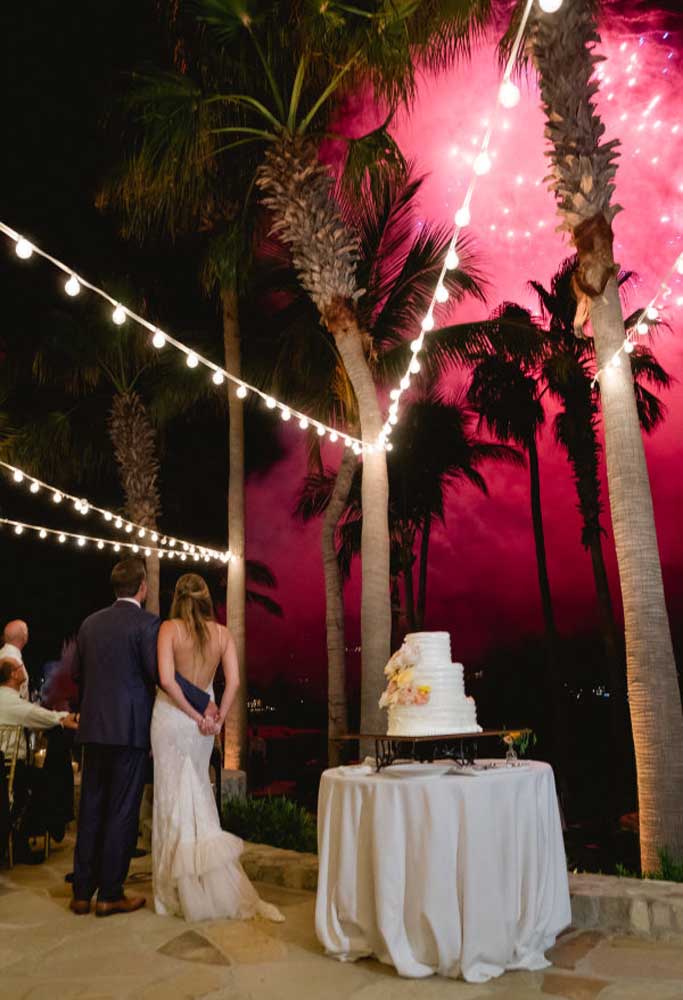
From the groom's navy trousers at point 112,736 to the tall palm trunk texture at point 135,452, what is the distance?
1082 cm

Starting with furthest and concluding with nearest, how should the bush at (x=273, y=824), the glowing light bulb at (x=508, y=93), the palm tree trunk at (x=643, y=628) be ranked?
the bush at (x=273, y=824) < the palm tree trunk at (x=643, y=628) < the glowing light bulb at (x=508, y=93)

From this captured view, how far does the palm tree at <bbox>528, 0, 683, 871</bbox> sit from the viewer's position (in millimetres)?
6340

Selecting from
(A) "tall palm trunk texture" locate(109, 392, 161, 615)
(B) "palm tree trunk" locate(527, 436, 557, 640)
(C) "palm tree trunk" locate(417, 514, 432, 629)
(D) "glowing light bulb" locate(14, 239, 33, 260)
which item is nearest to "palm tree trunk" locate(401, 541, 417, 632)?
(C) "palm tree trunk" locate(417, 514, 432, 629)

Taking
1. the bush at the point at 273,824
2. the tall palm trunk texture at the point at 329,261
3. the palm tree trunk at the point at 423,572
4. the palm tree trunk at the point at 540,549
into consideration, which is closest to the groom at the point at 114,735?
the bush at the point at 273,824

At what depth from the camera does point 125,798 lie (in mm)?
5352

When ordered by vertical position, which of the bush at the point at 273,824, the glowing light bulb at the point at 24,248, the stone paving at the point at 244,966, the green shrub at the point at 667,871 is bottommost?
the stone paving at the point at 244,966

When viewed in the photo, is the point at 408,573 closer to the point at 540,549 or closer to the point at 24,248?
the point at 540,549

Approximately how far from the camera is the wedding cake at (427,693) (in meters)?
4.72

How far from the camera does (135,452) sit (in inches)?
635

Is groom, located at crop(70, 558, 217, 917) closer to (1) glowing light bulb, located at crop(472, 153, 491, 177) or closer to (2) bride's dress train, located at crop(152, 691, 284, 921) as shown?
(2) bride's dress train, located at crop(152, 691, 284, 921)

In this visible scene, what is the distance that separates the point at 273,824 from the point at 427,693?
12.3 ft

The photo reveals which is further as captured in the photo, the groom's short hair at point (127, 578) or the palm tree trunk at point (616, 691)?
the palm tree trunk at point (616, 691)

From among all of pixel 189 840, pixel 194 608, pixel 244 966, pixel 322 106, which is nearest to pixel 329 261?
pixel 322 106

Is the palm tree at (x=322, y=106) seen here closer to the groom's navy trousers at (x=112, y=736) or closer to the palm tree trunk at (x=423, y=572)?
the groom's navy trousers at (x=112, y=736)
